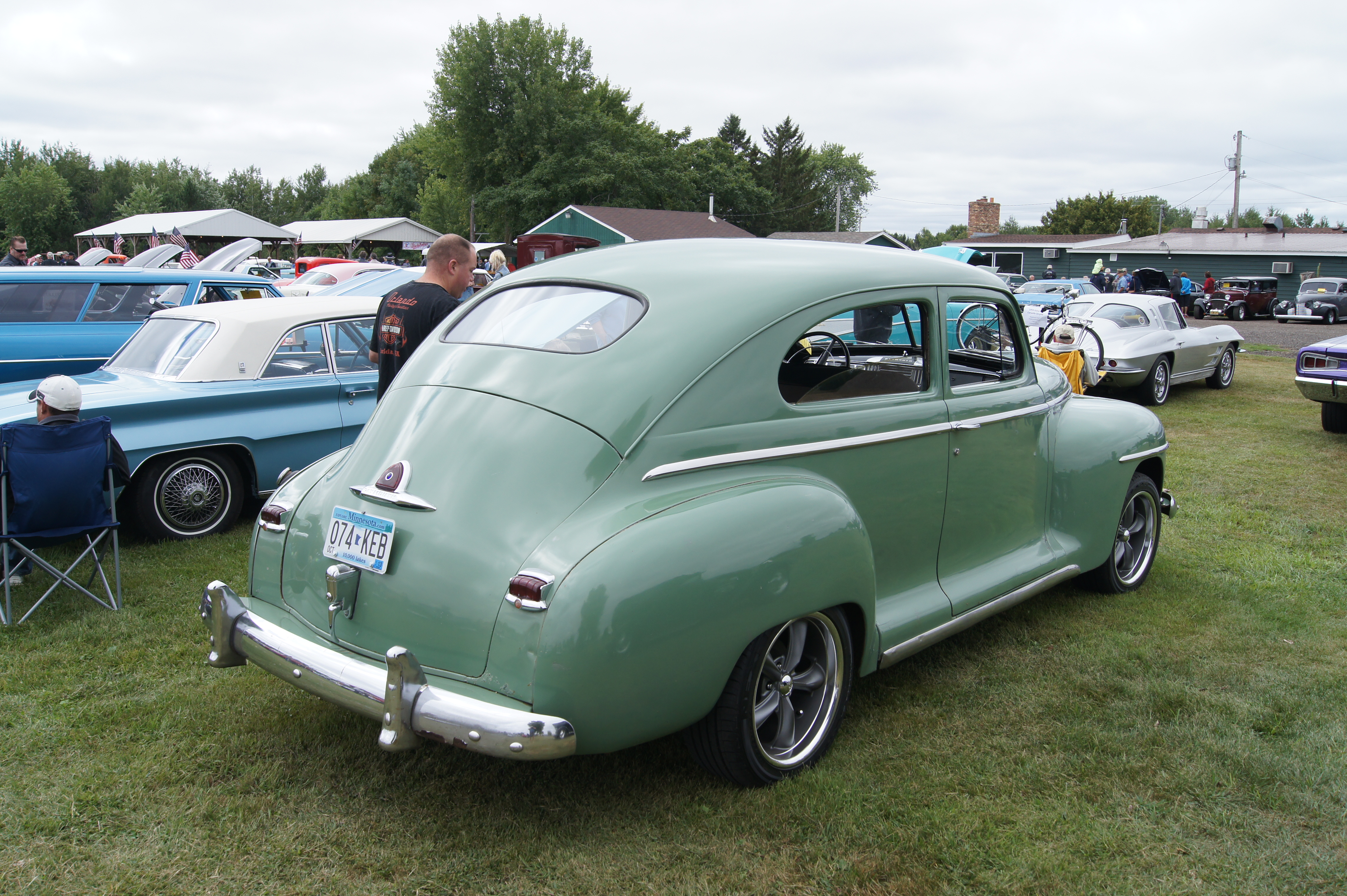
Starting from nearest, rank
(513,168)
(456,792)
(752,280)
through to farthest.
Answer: (456,792), (752,280), (513,168)

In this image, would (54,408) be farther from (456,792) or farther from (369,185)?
(369,185)

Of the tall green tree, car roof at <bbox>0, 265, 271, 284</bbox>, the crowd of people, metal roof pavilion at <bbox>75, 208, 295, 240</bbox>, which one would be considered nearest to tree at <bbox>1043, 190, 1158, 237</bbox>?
the tall green tree

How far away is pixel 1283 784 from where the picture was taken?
129 inches

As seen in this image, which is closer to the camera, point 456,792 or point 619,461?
point 619,461

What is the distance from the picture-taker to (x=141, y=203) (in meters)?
67.2

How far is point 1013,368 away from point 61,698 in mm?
4501

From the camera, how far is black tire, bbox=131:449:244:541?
5828 mm

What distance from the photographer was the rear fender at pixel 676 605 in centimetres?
254

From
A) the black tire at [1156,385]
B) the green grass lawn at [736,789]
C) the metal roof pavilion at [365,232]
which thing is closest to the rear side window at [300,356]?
the green grass lawn at [736,789]

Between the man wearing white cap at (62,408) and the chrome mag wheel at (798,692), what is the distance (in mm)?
3697

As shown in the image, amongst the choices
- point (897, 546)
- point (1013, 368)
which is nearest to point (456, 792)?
point (897, 546)

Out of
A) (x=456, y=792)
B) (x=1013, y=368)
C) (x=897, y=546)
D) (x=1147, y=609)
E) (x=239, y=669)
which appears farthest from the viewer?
(x=1147, y=609)

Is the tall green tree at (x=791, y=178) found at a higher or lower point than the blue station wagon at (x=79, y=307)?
Answer: higher

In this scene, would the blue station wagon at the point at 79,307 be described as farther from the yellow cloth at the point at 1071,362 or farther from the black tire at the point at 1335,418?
the black tire at the point at 1335,418
